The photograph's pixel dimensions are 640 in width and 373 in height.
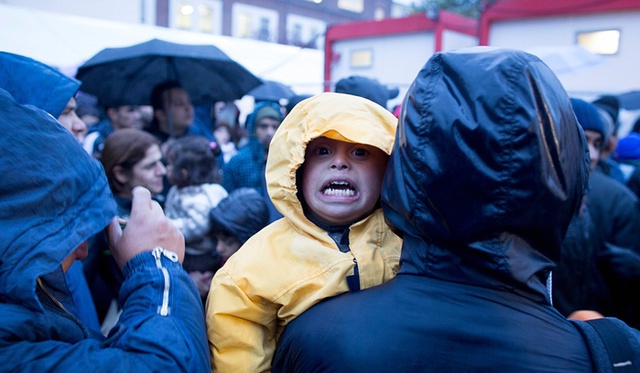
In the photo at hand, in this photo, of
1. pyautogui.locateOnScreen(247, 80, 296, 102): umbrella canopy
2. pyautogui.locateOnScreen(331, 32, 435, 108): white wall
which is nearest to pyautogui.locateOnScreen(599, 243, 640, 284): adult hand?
pyautogui.locateOnScreen(247, 80, 296, 102): umbrella canopy

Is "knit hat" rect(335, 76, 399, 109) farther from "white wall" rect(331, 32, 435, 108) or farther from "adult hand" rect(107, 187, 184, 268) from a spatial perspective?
"white wall" rect(331, 32, 435, 108)

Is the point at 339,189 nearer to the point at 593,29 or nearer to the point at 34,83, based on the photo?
the point at 34,83

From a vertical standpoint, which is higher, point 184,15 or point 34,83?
point 184,15

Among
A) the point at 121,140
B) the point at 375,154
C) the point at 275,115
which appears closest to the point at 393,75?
the point at 275,115

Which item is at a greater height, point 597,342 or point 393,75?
point 393,75

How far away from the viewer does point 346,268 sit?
1591 millimetres

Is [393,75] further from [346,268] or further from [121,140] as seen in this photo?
[346,268]

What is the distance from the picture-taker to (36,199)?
1.14 metres

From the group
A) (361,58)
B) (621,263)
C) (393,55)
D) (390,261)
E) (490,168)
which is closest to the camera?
(490,168)

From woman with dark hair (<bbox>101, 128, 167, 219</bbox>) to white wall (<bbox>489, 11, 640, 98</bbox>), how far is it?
10036 millimetres

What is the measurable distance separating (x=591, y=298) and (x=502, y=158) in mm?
2386

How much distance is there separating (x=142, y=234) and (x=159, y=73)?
428 centimetres

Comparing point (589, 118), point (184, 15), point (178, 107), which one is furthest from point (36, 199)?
point (184, 15)

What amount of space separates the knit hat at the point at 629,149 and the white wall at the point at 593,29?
4.79m
